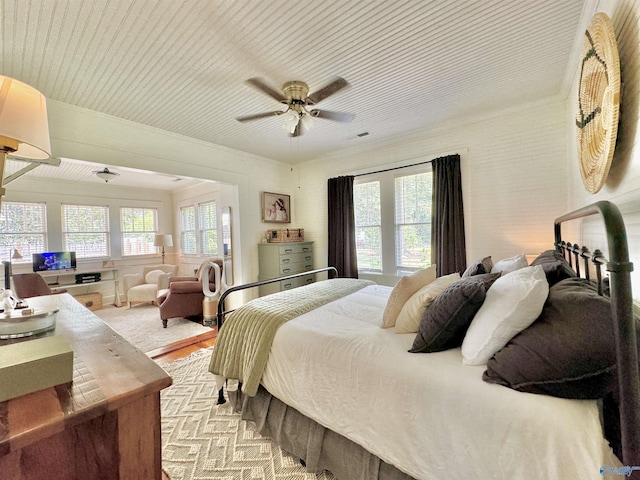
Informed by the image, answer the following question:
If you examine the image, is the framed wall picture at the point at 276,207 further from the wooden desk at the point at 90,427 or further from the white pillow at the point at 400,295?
the wooden desk at the point at 90,427

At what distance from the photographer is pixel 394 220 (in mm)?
4195

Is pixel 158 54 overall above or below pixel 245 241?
above

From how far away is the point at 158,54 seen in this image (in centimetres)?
214

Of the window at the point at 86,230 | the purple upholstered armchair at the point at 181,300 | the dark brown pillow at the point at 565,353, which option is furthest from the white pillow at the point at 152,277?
the dark brown pillow at the point at 565,353

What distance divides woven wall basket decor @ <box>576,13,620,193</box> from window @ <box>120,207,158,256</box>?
7.86m

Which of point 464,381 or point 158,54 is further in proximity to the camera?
point 158,54

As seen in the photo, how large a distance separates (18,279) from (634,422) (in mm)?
5930

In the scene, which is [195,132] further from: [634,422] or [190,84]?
[634,422]

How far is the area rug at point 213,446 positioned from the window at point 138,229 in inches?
213

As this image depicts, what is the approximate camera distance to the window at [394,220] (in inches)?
155

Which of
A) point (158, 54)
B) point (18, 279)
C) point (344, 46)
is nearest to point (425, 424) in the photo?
point (344, 46)

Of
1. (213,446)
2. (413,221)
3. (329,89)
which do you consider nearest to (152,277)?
(213,446)

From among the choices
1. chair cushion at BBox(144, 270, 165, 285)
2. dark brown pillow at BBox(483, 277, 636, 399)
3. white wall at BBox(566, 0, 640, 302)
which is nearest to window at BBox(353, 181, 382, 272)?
white wall at BBox(566, 0, 640, 302)

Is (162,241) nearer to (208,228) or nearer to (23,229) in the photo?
(208,228)
